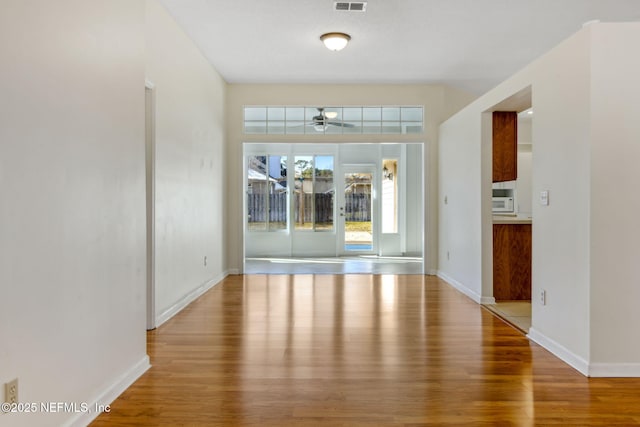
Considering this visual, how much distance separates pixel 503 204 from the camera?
734 centimetres

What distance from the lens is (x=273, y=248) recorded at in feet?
30.8

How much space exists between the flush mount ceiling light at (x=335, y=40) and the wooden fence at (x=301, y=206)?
501 centimetres

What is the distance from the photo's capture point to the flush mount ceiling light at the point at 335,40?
4.46m

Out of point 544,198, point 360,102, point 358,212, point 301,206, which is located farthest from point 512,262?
point 301,206

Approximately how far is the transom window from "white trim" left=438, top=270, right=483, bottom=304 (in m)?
2.29

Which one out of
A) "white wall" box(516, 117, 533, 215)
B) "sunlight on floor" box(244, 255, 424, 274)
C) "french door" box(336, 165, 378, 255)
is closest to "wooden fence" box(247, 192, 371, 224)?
"french door" box(336, 165, 378, 255)

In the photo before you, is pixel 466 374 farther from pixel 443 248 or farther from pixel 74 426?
pixel 443 248

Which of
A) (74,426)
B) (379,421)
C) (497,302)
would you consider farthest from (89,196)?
(497,302)

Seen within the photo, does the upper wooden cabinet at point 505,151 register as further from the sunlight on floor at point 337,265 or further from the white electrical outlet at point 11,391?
the white electrical outlet at point 11,391

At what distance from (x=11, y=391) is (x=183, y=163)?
3217 mm

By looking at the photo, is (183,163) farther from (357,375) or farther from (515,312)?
(515,312)

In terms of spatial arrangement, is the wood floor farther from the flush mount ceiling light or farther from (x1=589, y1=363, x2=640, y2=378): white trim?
the flush mount ceiling light

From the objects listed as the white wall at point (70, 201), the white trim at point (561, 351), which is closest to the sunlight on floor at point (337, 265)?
the white trim at point (561, 351)

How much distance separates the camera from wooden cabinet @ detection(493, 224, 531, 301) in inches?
186
